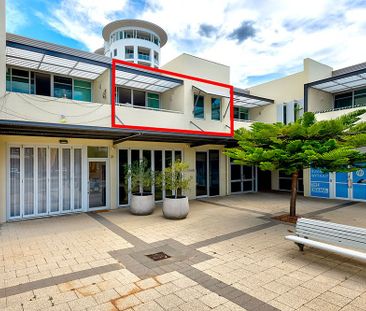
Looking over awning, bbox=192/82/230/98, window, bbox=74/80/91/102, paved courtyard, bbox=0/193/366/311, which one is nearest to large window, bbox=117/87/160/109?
window, bbox=74/80/91/102

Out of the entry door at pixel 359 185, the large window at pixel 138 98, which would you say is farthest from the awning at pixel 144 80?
the entry door at pixel 359 185

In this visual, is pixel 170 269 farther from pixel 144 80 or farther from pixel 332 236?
pixel 144 80

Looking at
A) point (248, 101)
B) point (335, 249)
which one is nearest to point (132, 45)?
point (248, 101)

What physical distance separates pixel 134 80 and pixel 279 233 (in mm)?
9056

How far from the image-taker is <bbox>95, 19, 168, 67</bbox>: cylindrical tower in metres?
54.7

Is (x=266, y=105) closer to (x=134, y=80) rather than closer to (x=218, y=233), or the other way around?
(x=134, y=80)

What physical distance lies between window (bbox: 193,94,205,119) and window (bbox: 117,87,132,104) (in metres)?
3.53

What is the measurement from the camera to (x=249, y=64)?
1909 cm

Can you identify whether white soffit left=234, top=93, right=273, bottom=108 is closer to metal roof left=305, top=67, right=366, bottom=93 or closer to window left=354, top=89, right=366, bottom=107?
metal roof left=305, top=67, right=366, bottom=93

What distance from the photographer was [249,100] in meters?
17.5

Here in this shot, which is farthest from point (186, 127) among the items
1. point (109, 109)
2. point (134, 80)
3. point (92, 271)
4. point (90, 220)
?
point (92, 271)

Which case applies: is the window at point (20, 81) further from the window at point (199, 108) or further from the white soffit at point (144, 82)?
the window at point (199, 108)

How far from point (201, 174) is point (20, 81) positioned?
32.5ft

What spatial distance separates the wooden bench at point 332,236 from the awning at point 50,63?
9380 mm
